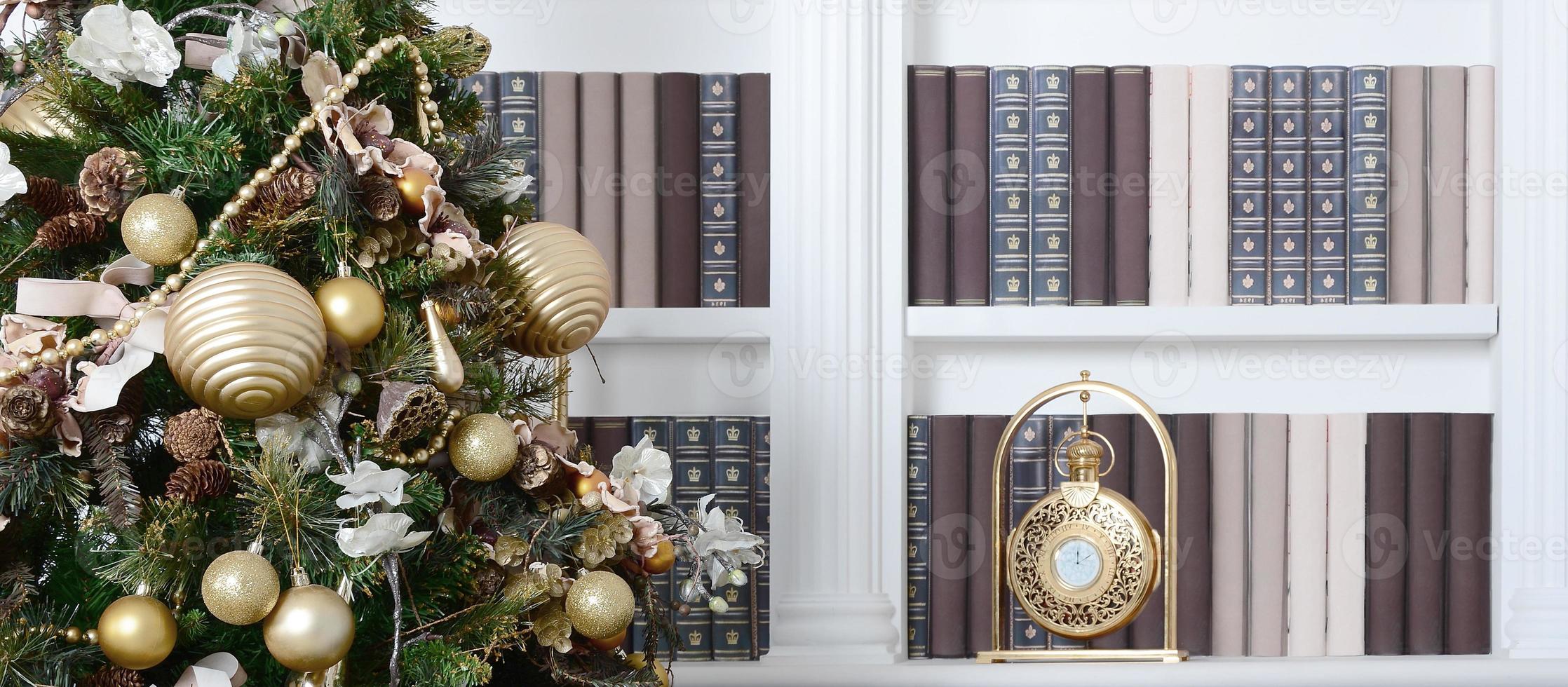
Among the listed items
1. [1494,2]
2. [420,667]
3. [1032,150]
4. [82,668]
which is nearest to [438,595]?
[420,667]

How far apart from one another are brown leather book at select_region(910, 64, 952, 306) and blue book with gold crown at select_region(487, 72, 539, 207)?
1.31 ft

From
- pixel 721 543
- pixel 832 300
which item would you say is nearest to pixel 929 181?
pixel 832 300

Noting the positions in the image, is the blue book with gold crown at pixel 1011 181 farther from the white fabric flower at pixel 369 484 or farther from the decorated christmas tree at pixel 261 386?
the white fabric flower at pixel 369 484

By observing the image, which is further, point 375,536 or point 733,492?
point 733,492

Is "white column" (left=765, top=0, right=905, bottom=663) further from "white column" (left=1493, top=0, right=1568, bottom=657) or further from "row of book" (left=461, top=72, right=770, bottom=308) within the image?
"white column" (left=1493, top=0, right=1568, bottom=657)

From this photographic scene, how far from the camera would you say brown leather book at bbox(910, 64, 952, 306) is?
1.05 m

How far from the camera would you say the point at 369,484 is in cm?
50

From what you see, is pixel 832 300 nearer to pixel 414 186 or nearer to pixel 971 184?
pixel 971 184

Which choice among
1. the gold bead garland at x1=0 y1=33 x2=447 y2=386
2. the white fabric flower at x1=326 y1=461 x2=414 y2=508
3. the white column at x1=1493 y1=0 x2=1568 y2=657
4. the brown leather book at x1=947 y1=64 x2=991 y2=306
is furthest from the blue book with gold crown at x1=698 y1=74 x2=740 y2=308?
the white column at x1=1493 y1=0 x2=1568 y2=657

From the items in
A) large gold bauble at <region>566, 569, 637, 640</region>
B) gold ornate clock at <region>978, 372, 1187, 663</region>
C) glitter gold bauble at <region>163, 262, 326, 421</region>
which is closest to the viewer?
glitter gold bauble at <region>163, 262, 326, 421</region>

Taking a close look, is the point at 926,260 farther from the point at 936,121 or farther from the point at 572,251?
the point at 572,251

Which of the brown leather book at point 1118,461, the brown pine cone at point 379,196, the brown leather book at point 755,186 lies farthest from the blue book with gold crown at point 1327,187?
the brown pine cone at point 379,196

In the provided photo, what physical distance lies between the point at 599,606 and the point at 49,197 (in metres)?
0.38

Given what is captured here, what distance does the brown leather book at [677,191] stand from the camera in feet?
3.37
